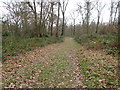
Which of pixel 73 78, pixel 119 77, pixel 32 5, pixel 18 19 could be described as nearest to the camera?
pixel 119 77

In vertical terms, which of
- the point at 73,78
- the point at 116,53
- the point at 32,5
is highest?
the point at 32,5

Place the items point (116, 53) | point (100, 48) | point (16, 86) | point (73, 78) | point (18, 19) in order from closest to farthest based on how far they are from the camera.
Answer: point (16, 86) → point (73, 78) → point (116, 53) → point (100, 48) → point (18, 19)

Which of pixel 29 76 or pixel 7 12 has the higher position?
pixel 7 12

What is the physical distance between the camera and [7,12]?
44.3 ft

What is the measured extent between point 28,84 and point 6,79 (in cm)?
112

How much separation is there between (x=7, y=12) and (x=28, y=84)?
44.4 ft

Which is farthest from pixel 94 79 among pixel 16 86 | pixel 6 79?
pixel 6 79

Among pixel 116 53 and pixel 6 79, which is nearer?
pixel 6 79

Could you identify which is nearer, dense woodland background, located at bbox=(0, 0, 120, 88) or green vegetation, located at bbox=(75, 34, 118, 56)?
dense woodland background, located at bbox=(0, 0, 120, 88)

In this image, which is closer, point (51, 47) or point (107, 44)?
point (107, 44)

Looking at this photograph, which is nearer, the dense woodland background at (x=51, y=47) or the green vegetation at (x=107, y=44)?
the dense woodland background at (x=51, y=47)

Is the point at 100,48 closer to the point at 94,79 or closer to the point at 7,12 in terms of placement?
the point at 94,79

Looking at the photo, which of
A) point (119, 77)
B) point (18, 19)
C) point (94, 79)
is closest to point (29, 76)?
point (94, 79)

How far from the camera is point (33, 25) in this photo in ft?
58.9
